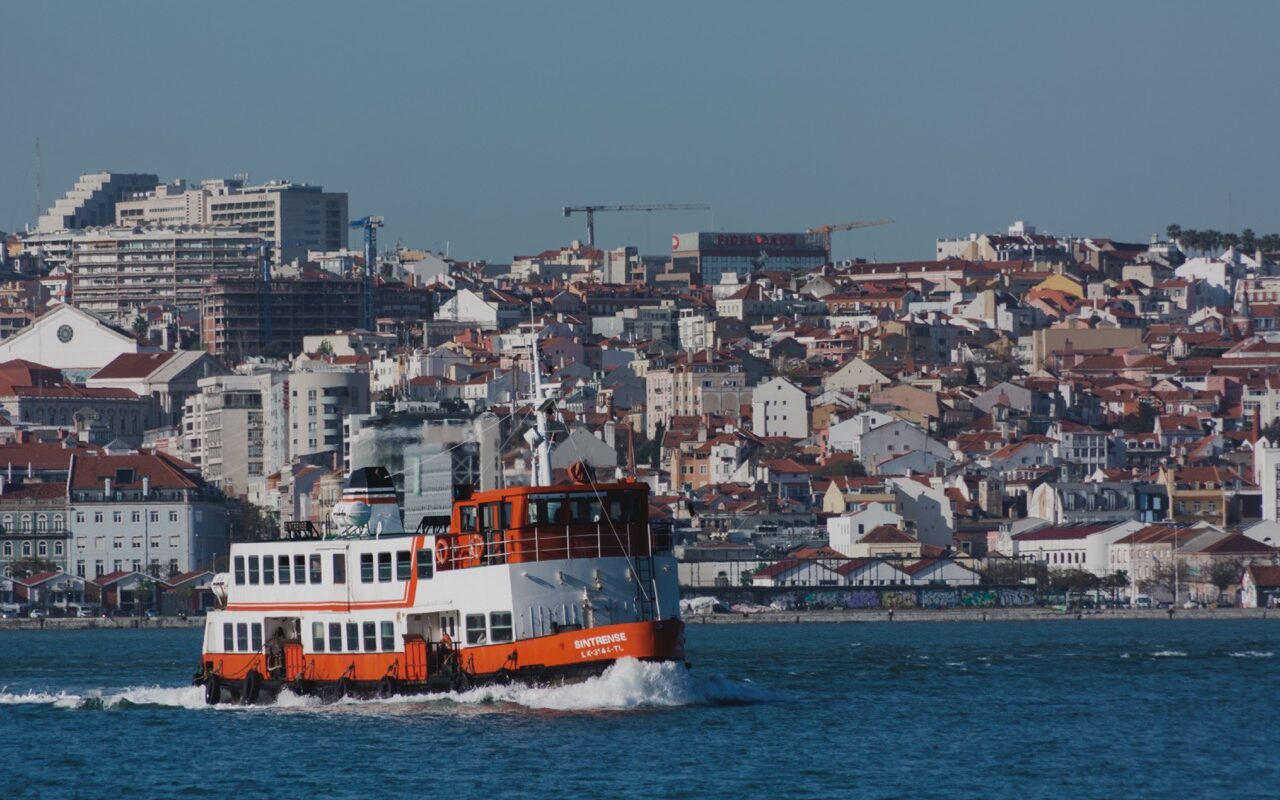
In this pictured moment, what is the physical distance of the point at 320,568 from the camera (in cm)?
4519

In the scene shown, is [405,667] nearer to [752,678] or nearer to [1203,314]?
[752,678]

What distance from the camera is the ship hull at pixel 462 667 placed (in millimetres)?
41250

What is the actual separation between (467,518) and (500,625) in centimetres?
176

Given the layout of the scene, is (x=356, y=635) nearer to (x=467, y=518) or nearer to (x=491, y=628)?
(x=467, y=518)

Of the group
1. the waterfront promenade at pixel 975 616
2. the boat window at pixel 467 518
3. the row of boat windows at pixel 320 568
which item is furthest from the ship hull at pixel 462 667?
the waterfront promenade at pixel 975 616

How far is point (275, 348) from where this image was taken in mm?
188125

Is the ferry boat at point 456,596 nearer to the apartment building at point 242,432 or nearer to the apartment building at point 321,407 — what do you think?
the apartment building at point 321,407

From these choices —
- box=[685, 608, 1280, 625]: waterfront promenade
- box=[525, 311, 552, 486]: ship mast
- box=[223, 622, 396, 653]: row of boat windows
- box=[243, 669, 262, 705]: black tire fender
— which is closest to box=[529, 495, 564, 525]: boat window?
box=[525, 311, 552, 486]: ship mast

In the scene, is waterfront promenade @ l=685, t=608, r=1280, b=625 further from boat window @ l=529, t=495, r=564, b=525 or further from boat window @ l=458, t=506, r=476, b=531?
boat window @ l=529, t=495, r=564, b=525

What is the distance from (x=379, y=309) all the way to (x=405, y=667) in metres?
154

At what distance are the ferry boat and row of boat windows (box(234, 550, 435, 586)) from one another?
2cm

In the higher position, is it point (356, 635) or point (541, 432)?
point (541, 432)

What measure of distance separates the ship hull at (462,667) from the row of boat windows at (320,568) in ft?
3.76

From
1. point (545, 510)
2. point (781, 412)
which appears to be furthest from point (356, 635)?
point (781, 412)
